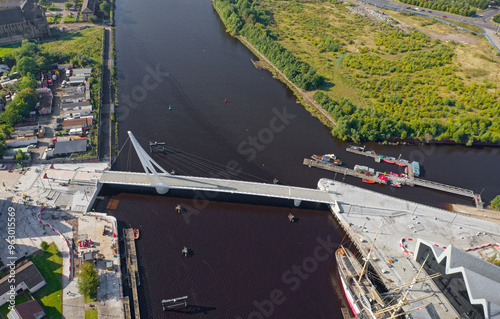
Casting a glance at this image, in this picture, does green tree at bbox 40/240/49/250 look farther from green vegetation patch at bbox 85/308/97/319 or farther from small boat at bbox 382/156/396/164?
small boat at bbox 382/156/396/164

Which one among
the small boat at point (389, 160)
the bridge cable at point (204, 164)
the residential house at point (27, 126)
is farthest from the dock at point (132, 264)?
the small boat at point (389, 160)

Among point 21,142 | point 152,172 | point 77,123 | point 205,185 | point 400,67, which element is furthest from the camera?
point 400,67

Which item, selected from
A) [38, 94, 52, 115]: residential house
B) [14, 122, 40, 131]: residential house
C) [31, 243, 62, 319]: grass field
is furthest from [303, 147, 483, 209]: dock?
[38, 94, 52, 115]: residential house

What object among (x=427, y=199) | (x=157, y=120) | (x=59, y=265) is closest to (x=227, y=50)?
(x=157, y=120)

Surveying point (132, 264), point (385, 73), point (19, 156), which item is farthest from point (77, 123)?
point (385, 73)

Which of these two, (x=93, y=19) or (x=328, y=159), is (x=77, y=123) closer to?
(x=328, y=159)

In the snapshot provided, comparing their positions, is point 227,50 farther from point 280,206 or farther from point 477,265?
point 477,265
